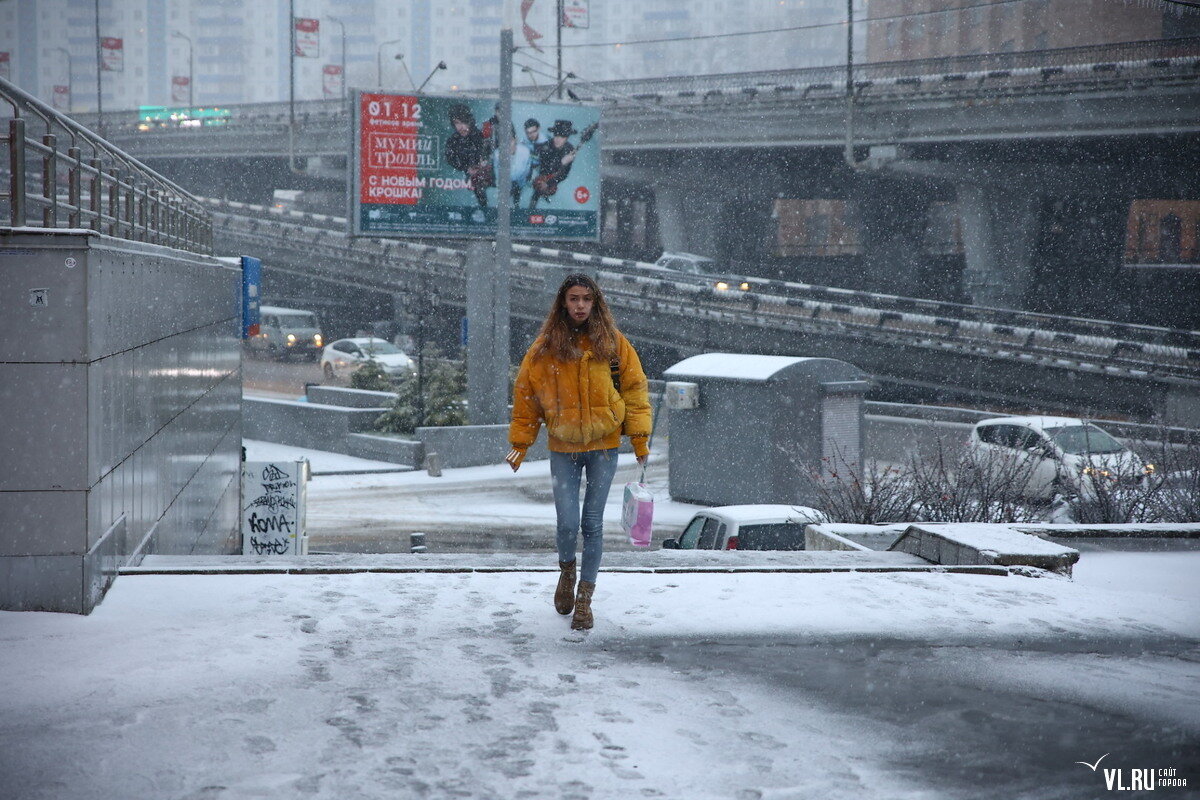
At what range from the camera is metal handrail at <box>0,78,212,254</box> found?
6.15 meters

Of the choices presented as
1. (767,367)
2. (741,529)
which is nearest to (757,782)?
(741,529)

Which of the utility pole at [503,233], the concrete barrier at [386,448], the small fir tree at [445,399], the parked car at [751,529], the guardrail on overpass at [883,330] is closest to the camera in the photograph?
the parked car at [751,529]

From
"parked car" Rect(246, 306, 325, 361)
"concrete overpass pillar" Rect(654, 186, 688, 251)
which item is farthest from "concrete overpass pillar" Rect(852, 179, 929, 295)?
"parked car" Rect(246, 306, 325, 361)

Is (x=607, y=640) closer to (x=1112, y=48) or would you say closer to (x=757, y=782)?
(x=757, y=782)

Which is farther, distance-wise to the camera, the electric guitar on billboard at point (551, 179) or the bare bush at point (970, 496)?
the electric guitar on billboard at point (551, 179)

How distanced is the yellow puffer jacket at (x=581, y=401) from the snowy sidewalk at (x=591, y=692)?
0.90 m

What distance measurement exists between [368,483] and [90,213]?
55.2 feet

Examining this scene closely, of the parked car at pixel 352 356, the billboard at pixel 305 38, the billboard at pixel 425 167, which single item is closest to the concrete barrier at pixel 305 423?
the billboard at pixel 425 167

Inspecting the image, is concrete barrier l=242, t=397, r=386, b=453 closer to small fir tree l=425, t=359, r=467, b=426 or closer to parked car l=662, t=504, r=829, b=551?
small fir tree l=425, t=359, r=467, b=426

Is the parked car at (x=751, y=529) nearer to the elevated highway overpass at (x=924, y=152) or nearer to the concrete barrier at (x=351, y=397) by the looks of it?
the concrete barrier at (x=351, y=397)

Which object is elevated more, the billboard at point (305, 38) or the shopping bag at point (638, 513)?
the billboard at point (305, 38)

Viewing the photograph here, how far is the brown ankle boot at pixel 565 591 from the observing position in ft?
19.7

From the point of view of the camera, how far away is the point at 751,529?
42.2 feet

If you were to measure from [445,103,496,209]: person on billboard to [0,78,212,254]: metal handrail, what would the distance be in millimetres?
16838
